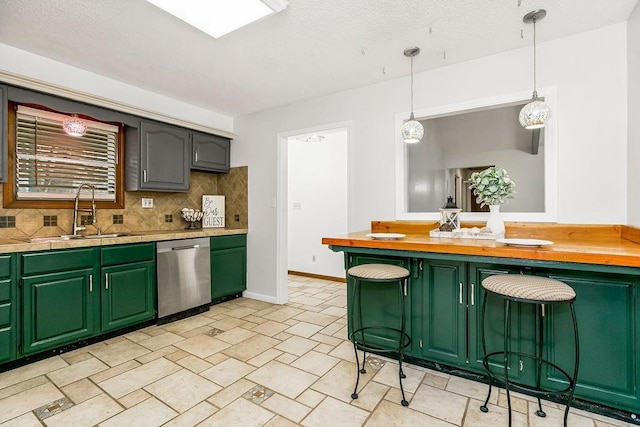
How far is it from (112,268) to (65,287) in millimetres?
360

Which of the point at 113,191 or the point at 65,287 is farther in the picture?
the point at 113,191

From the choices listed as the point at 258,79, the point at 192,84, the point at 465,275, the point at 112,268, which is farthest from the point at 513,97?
the point at 112,268

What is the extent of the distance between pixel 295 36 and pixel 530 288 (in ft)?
7.45

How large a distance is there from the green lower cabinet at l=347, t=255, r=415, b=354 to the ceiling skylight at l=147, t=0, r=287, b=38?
1889 millimetres

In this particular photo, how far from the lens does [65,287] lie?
8.25ft

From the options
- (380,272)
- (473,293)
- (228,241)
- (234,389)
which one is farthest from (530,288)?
(228,241)

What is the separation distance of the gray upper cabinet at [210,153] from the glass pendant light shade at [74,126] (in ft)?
3.68

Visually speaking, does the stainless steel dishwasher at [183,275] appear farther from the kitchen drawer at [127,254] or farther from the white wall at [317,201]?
the white wall at [317,201]

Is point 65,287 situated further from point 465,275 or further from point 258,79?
point 465,275

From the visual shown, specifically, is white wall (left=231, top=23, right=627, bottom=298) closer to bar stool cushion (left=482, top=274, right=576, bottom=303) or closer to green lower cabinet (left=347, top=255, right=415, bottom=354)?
green lower cabinet (left=347, top=255, right=415, bottom=354)

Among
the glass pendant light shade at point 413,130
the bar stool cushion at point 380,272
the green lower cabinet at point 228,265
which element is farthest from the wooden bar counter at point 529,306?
the green lower cabinet at point 228,265

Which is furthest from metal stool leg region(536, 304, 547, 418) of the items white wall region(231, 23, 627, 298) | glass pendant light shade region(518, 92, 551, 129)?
glass pendant light shade region(518, 92, 551, 129)

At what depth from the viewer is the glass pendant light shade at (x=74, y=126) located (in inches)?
114

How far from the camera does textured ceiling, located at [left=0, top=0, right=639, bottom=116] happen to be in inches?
79.6
